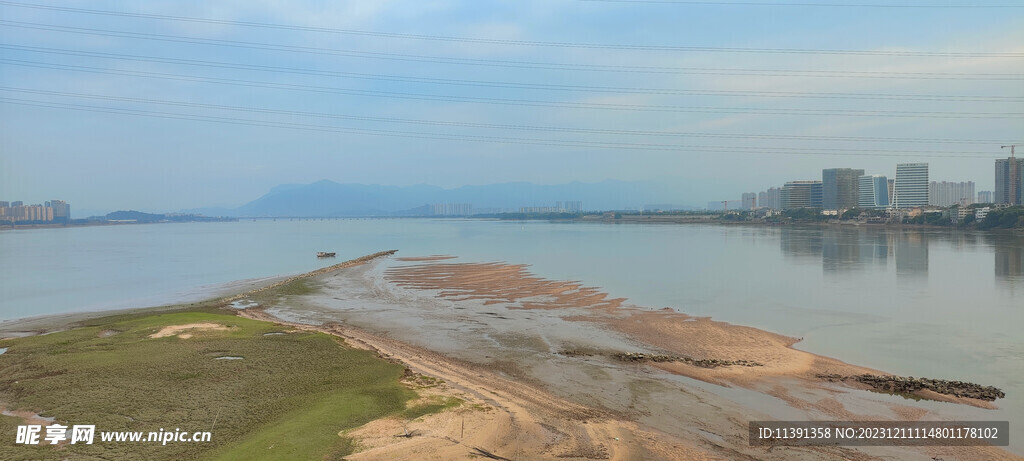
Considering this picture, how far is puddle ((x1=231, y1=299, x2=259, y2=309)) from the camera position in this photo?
2408cm

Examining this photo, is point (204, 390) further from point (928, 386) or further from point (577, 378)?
point (928, 386)

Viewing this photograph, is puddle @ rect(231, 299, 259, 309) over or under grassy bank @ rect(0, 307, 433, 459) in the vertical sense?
under

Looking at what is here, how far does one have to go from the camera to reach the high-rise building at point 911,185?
6703 inches

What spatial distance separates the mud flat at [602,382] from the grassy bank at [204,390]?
97cm

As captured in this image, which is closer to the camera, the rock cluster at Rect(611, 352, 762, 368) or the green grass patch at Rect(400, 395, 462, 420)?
the green grass patch at Rect(400, 395, 462, 420)

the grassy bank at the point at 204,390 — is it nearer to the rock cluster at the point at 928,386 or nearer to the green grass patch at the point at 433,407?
the green grass patch at the point at 433,407

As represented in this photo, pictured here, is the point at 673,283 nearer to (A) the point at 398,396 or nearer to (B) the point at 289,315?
(B) the point at 289,315

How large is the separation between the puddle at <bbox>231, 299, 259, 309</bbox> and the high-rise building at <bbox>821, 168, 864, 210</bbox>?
204464 millimetres

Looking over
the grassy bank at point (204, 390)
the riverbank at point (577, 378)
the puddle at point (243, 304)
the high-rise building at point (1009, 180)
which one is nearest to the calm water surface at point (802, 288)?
the riverbank at point (577, 378)

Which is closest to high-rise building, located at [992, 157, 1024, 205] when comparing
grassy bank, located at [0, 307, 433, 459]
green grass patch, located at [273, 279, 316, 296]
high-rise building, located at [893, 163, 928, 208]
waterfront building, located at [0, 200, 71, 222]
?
high-rise building, located at [893, 163, 928, 208]

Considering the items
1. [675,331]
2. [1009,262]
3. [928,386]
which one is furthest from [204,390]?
[1009,262]

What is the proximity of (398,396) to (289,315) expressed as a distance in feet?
46.9

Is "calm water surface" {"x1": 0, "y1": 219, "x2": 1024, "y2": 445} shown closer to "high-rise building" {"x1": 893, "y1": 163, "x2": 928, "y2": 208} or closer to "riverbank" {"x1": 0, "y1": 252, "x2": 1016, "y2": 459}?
"riverbank" {"x1": 0, "y1": 252, "x2": 1016, "y2": 459}

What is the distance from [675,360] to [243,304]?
781 inches
